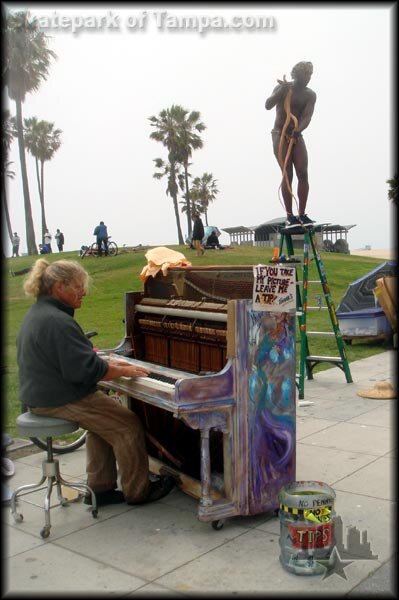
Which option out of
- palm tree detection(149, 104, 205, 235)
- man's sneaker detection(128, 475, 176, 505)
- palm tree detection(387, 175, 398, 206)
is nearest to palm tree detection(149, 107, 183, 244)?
palm tree detection(149, 104, 205, 235)

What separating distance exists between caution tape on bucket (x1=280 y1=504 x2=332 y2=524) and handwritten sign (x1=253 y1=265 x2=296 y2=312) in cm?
115

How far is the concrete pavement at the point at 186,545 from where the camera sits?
119 inches

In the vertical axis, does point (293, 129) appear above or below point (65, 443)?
above

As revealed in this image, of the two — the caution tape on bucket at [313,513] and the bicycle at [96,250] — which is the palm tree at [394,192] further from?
the bicycle at [96,250]

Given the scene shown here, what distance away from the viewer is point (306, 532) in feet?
10.3

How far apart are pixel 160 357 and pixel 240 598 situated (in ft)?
7.35

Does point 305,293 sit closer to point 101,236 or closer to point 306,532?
point 306,532

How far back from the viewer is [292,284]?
12.6ft

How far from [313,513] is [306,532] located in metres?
0.10

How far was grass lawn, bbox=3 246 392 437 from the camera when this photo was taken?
882 cm

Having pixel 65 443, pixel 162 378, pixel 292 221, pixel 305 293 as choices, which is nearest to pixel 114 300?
pixel 292 221

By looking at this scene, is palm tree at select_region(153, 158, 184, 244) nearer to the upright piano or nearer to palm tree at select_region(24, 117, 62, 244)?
palm tree at select_region(24, 117, 62, 244)

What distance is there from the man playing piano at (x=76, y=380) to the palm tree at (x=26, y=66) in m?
28.8

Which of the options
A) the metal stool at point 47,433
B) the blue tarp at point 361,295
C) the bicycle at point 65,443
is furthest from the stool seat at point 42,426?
the blue tarp at point 361,295
